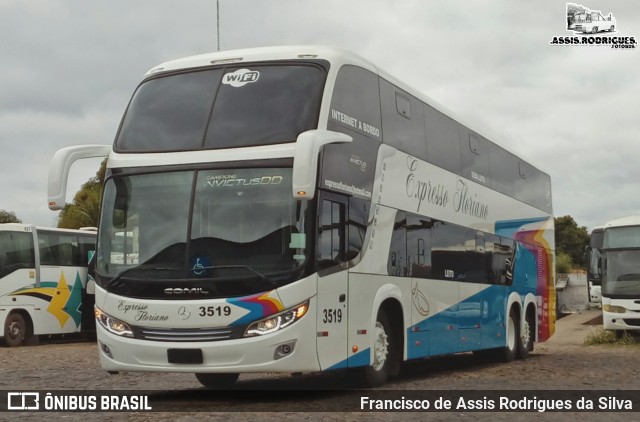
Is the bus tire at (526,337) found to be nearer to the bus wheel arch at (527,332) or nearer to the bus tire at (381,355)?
the bus wheel arch at (527,332)

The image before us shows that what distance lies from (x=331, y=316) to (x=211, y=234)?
1.71m

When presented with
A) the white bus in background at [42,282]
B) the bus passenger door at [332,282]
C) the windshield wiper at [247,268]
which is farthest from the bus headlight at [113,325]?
the white bus in background at [42,282]

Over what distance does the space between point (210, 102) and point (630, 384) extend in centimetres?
740

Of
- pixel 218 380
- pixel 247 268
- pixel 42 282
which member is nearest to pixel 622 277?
pixel 42 282

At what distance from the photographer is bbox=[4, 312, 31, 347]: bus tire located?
2703cm

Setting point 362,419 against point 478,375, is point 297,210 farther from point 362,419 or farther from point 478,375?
point 478,375

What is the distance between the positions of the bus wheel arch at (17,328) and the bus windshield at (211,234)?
1648cm

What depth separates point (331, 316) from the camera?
11641 millimetres

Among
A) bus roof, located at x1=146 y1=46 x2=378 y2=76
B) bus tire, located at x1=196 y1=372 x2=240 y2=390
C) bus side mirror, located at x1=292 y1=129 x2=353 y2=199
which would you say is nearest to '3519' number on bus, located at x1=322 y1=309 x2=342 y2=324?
bus side mirror, located at x1=292 y1=129 x2=353 y2=199

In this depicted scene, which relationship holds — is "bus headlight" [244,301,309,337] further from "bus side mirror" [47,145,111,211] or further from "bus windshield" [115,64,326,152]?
"bus side mirror" [47,145,111,211]

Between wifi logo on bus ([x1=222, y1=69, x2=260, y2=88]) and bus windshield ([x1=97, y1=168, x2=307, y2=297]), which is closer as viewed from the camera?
bus windshield ([x1=97, y1=168, x2=307, y2=297])

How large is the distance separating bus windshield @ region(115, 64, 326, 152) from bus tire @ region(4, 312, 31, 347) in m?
16.3

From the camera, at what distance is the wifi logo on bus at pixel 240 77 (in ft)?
39.8

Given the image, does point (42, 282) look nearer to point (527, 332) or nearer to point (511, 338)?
point (527, 332)
